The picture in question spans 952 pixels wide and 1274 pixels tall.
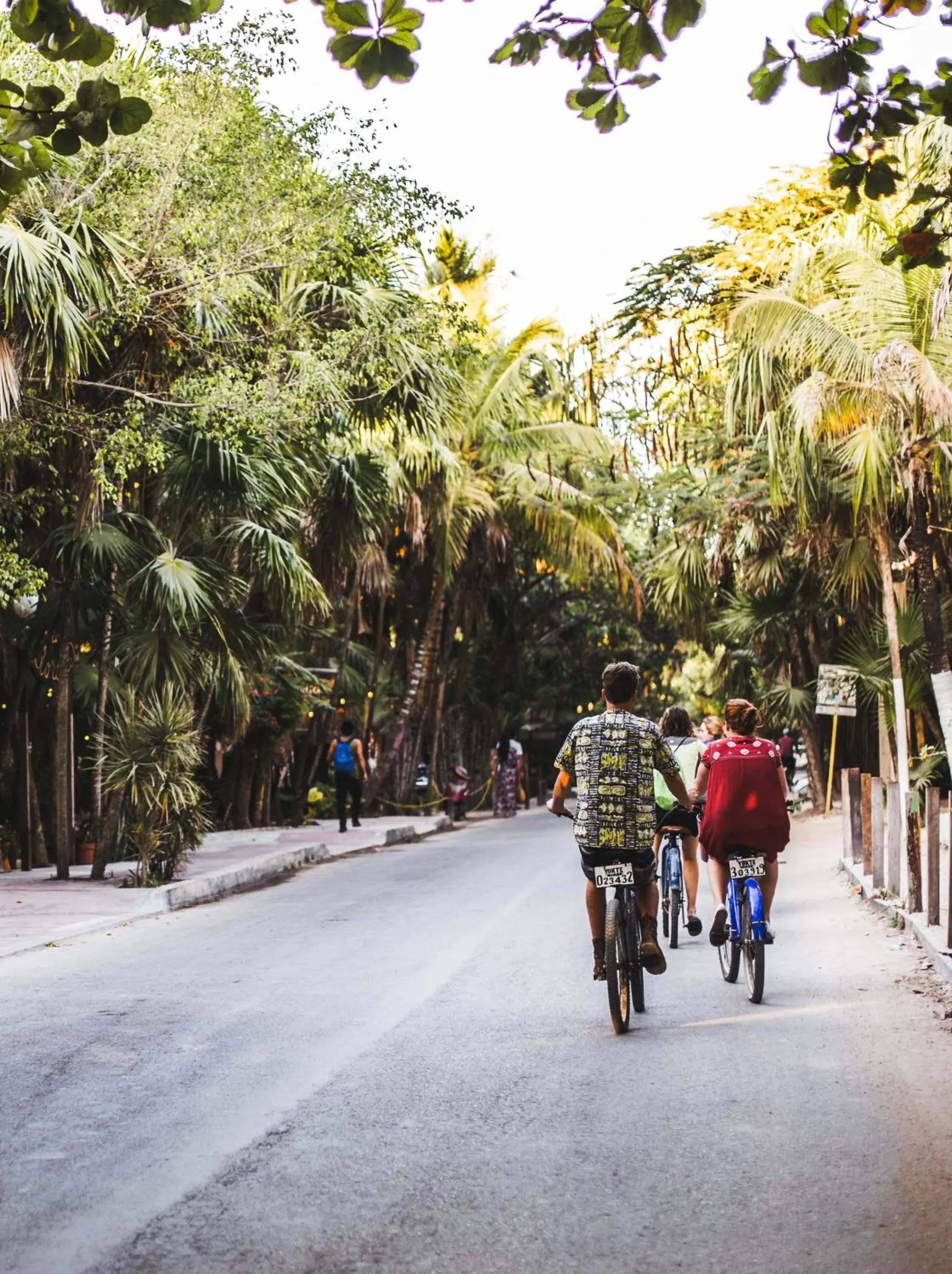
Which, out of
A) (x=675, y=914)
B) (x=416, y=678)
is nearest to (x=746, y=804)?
(x=675, y=914)

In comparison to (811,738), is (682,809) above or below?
below

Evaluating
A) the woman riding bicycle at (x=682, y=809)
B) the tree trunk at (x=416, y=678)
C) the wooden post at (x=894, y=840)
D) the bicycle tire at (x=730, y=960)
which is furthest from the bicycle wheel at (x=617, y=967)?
the tree trunk at (x=416, y=678)

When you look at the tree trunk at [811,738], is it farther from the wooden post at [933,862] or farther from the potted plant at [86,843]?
the wooden post at [933,862]

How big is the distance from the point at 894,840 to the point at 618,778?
6.36 metres

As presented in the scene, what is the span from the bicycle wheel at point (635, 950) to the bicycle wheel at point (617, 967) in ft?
0.19

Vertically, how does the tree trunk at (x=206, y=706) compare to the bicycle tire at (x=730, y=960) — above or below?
above

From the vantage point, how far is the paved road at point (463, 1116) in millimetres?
4605

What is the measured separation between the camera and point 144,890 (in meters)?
15.3

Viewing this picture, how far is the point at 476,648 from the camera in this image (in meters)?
36.8

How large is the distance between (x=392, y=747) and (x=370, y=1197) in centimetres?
2764

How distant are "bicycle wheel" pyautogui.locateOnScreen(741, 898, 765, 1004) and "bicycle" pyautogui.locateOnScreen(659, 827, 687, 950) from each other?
2.32 metres

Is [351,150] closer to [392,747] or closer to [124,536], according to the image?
[124,536]

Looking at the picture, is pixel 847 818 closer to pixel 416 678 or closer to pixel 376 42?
pixel 376 42

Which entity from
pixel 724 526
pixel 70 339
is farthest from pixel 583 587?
pixel 70 339
